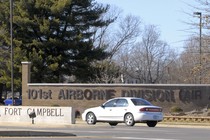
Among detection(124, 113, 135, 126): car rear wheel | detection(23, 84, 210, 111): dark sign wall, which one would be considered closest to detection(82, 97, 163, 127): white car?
detection(124, 113, 135, 126): car rear wheel

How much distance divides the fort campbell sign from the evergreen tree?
7.81m

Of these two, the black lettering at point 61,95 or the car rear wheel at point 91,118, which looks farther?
the black lettering at point 61,95

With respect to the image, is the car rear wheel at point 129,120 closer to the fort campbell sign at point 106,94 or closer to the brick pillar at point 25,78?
the fort campbell sign at point 106,94

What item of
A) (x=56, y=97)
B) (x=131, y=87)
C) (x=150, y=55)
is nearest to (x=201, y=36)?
(x=131, y=87)

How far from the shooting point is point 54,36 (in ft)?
191

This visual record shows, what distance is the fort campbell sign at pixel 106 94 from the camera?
41.9 meters

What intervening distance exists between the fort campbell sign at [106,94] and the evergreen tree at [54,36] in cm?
781

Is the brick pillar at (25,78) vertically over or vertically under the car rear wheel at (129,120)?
over

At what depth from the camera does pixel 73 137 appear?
19953 millimetres

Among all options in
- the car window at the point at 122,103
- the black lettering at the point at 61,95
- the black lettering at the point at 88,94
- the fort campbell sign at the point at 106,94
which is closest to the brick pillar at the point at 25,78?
the fort campbell sign at the point at 106,94

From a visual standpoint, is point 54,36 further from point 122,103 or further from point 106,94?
point 122,103

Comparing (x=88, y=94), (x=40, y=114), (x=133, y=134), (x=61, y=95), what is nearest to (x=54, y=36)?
(x=61, y=95)

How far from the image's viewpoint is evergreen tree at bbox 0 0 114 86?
5612cm

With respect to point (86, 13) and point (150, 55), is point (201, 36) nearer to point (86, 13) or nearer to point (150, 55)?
point (86, 13)
